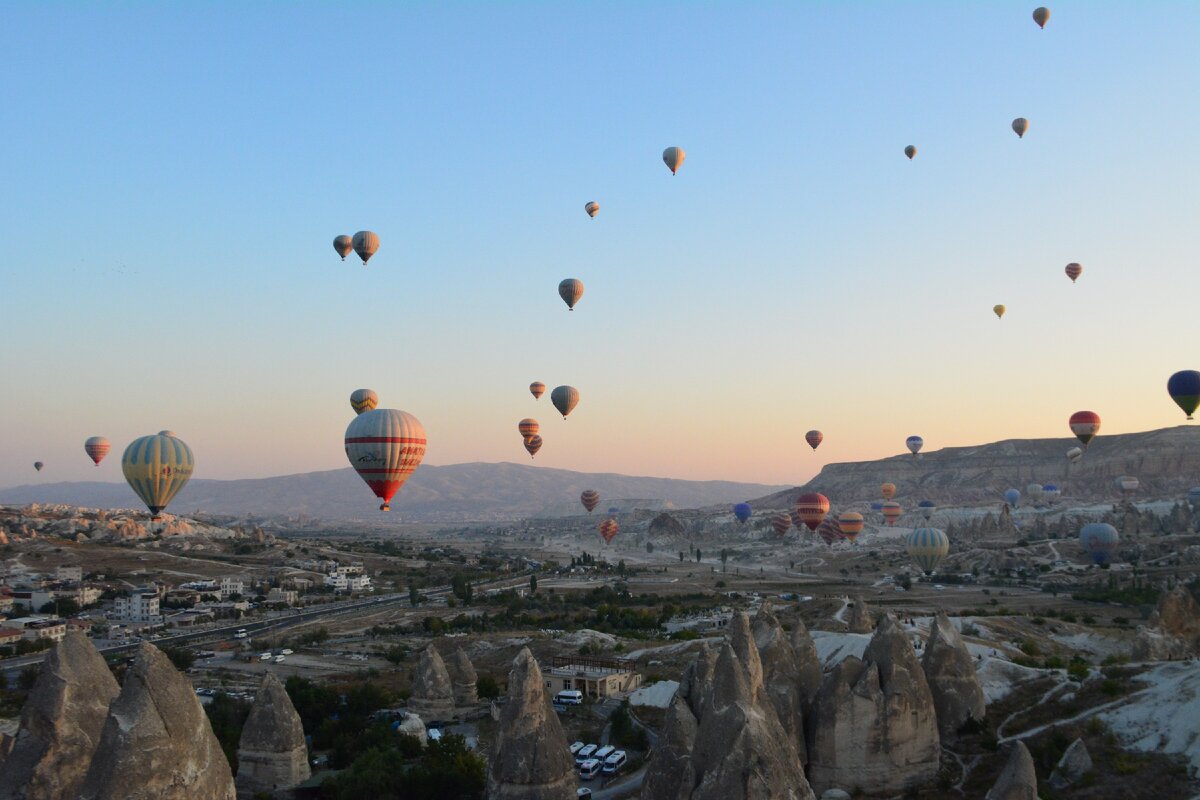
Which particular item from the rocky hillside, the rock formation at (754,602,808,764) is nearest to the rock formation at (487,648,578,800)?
the rock formation at (754,602,808,764)

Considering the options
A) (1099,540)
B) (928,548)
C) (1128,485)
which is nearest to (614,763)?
(928,548)

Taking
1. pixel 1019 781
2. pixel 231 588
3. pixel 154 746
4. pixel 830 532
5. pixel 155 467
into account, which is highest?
pixel 155 467

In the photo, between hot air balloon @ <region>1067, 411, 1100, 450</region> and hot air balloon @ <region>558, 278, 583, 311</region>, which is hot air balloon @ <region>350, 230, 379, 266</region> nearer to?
hot air balloon @ <region>558, 278, 583, 311</region>

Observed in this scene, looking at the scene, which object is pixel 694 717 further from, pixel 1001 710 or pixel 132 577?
pixel 132 577

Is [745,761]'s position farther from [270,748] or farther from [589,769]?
[270,748]

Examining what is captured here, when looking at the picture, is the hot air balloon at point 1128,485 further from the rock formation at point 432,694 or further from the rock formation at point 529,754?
the rock formation at point 529,754

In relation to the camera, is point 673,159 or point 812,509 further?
point 812,509
